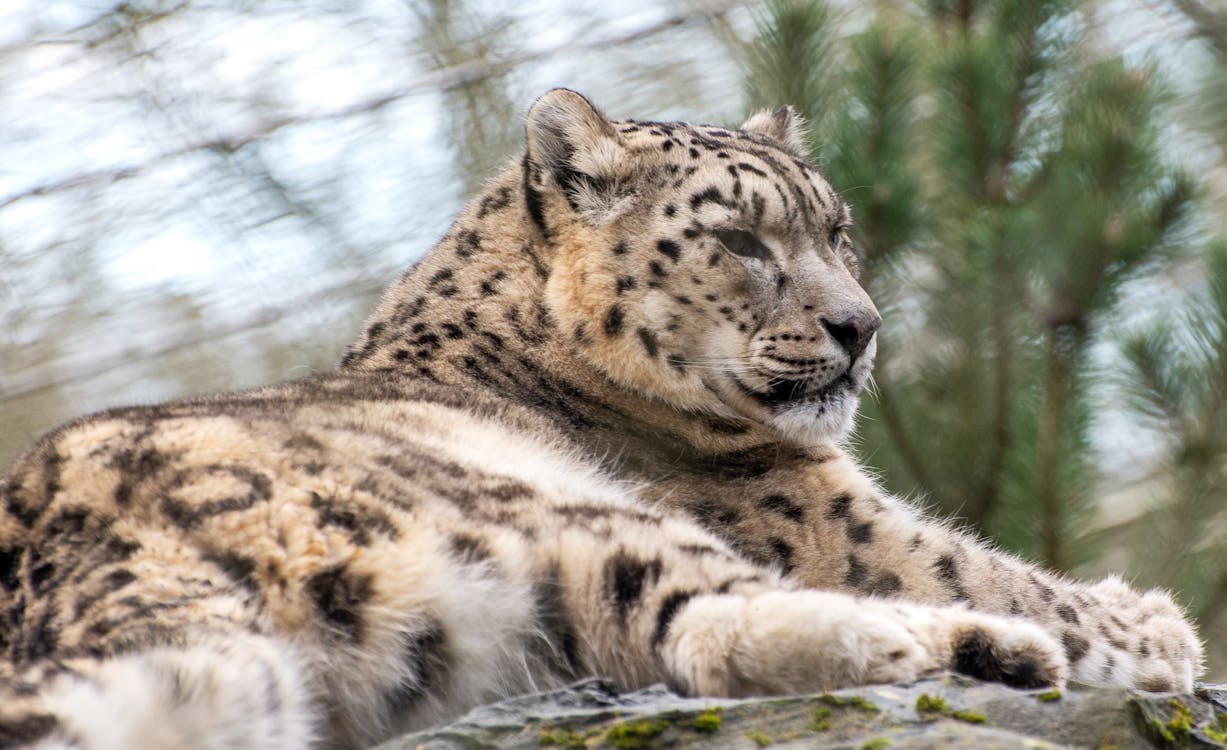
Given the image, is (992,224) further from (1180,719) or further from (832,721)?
(832,721)

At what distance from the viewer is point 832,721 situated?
2.33 meters

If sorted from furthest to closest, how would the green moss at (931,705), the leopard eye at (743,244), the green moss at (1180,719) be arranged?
the leopard eye at (743,244) → the green moss at (1180,719) → the green moss at (931,705)

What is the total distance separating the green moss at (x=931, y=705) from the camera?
93.0 inches

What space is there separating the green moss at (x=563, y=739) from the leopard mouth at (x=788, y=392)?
6.84 feet

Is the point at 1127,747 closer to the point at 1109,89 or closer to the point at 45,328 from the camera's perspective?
the point at 1109,89

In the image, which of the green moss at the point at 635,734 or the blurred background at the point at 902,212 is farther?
the blurred background at the point at 902,212

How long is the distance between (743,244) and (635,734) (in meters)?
2.43

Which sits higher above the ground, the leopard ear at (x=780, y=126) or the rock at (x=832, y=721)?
the leopard ear at (x=780, y=126)

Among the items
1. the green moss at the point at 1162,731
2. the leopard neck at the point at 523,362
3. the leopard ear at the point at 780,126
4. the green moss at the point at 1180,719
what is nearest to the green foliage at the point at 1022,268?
the leopard ear at the point at 780,126

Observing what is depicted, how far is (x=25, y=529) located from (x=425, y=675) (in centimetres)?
89

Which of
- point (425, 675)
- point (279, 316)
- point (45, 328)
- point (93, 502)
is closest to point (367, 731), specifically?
point (425, 675)

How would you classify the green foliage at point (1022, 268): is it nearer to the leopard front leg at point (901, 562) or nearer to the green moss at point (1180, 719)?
the leopard front leg at point (901, 562)

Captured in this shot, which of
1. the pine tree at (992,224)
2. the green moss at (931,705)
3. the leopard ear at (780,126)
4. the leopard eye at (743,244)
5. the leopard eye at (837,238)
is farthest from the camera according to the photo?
the pine tree at (992,224)

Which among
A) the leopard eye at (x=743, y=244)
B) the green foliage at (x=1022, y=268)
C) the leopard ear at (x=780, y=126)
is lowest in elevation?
the green foliage at (x=1022, y=268)
